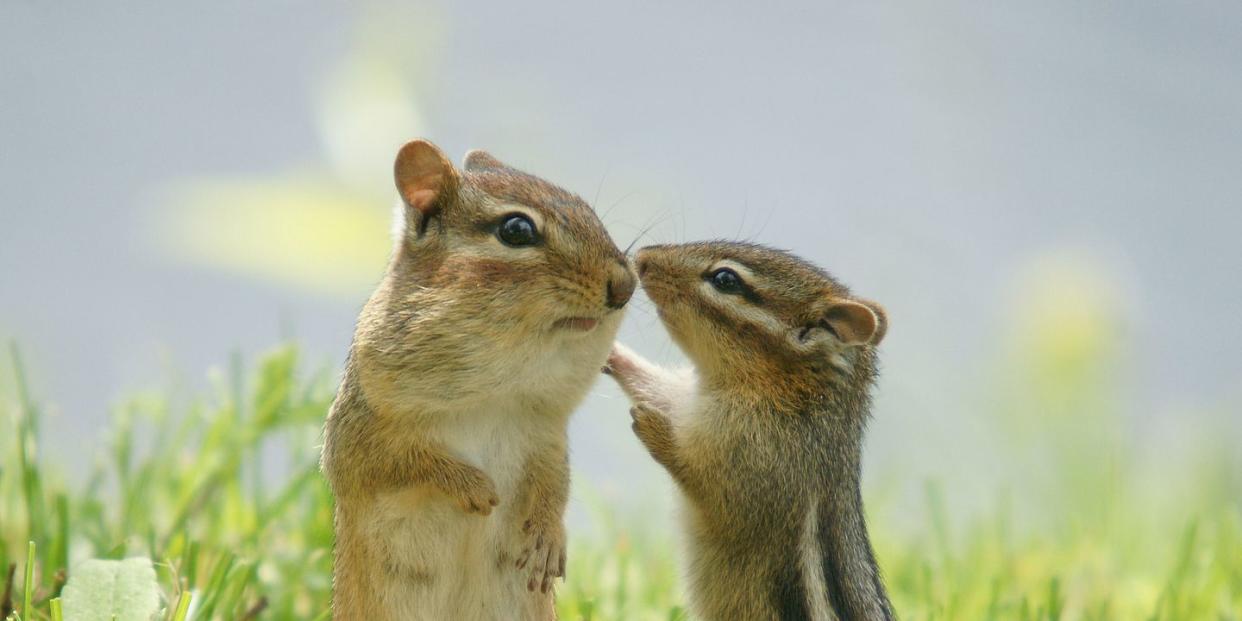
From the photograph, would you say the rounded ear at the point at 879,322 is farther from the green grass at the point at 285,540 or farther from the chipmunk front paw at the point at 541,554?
the chipmunk front paw at the point at 541,554

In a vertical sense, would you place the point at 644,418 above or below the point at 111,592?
above

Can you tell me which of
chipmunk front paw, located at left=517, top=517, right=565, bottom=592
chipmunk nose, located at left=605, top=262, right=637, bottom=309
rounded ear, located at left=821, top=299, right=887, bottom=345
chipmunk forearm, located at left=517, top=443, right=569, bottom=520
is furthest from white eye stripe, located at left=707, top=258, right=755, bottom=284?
chipmunk front paw, located at left=517, top=517, right=565, bottom=592

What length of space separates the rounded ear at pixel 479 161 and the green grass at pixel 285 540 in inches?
44.1

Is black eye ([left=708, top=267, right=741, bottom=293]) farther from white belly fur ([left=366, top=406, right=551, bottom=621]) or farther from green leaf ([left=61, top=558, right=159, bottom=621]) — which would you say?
green leaf ([left=61, top=558, right=159, bottom=621])

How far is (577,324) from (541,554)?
0.53m

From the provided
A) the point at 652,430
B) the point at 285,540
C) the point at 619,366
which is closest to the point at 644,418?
the point at 652,430

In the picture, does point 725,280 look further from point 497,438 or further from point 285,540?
point 285,540

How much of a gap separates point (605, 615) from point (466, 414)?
1329 mm

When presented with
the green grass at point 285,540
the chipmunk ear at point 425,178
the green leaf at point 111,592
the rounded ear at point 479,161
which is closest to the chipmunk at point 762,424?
the green grass at point 285,540

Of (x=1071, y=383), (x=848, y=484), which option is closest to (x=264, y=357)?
(x=848, y=484)

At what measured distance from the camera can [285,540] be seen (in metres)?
4.34

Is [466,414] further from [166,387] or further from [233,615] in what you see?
[166,387]

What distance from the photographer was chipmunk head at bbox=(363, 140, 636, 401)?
2.88 meters

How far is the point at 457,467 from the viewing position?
2.91 meters
